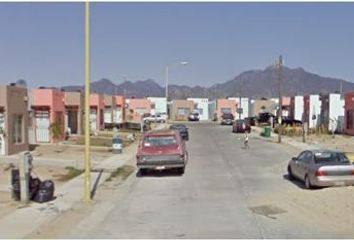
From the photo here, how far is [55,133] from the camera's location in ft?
143

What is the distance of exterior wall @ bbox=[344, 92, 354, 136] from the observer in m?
61.1

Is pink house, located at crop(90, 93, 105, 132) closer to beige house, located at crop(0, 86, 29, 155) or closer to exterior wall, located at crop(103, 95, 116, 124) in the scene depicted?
exterior wall, located at crop(103, 95, 116, 124)

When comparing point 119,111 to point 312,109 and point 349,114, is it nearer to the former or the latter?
point 312,109

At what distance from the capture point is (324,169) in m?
19.7

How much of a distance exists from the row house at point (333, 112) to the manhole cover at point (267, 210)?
52.0 metres

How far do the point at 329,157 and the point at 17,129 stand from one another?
68.7 feet

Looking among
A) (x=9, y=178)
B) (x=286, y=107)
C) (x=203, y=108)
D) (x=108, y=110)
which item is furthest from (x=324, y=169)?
(x=203, y=108)

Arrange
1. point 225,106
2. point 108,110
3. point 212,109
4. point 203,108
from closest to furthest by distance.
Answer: point 108,110
point 225,106
point 212,109
point 203,108

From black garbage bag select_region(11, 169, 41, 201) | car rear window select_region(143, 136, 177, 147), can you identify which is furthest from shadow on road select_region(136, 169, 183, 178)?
black garbage bag select_region(11, 169, 41, 201)

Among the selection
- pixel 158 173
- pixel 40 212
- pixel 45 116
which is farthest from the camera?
pixel 45 116

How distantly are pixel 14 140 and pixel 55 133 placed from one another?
874cm

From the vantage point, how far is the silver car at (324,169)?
64.2 feet

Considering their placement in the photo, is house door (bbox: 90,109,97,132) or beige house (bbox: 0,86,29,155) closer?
beige house (bbox: 0,86,29,155)

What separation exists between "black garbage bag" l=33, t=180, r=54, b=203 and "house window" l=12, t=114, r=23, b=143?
1777 centimetres
